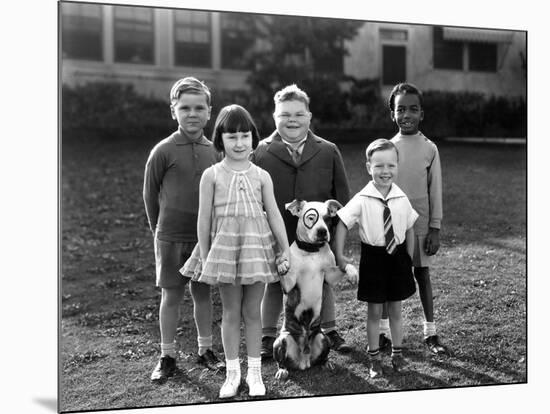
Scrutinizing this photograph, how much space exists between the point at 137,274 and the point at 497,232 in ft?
8.19

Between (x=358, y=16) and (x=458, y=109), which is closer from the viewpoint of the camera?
(x=358, y=16)

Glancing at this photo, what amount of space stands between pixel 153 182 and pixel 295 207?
692mm

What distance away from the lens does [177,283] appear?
3578 mm

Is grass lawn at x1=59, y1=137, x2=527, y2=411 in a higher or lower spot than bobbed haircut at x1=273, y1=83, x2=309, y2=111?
lower

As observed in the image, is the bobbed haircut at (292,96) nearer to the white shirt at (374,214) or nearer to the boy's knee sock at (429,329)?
the white shirt at (374,214)

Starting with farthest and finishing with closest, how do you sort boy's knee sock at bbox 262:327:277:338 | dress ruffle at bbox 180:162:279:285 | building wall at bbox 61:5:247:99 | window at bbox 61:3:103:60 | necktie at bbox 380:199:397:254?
building wall at bbox 61:5:247:99 < boy's knee sock at bbox 262:327:277:338 < window at bbox 61:3:103:60 < necktie at bbox 380:199:397:254 < dress ruffle at bbox 180:162:279:285

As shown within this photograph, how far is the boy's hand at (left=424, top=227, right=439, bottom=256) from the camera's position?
3.88 m

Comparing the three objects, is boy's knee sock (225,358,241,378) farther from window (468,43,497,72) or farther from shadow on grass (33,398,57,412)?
window (468,43,497,72)

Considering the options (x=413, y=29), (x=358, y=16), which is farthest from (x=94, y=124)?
(x=413, y=29)

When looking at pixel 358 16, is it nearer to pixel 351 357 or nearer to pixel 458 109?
pixel 458 109

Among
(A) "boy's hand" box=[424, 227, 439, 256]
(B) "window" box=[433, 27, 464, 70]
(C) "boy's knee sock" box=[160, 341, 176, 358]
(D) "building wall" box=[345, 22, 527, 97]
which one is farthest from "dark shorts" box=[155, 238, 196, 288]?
(B) "window" box=[433, 27, 464, 70]

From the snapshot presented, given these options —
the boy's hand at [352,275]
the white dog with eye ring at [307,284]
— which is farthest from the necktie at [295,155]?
the boy's hand at [352,275]

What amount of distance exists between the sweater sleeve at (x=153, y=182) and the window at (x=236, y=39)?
0.96m

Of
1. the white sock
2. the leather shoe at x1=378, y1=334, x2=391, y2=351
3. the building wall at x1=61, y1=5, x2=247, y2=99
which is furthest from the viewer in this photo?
the building wall at x1=61, y1=5, x2=247, y2=99
